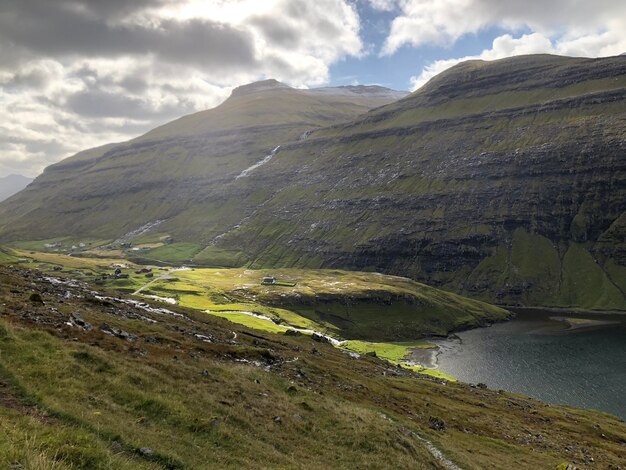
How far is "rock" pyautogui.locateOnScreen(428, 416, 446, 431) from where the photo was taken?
1980 inches

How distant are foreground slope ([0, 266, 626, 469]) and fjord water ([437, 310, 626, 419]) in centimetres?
6943

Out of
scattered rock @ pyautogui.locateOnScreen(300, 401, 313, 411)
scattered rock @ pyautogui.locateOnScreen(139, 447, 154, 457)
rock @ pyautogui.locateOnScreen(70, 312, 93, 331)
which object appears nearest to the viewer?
scattered rock @ pyautogui.locateOnScreen(139, 447, 154, 457)

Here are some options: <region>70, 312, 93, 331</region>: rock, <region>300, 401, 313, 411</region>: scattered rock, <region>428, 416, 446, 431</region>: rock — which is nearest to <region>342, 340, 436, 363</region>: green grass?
<region>428, 416, 446, 431</region>: rock

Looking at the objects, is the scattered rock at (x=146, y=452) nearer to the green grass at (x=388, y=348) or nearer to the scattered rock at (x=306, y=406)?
the scattered rock at (x=306, y=406)

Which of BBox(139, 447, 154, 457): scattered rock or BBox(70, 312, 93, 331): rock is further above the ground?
BBox(70, 312, 93, 331): rock

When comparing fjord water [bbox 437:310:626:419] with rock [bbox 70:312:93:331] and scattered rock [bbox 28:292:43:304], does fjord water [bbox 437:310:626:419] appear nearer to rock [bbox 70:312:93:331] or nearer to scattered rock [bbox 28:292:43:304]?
rock [bbox 70:312:93:331]

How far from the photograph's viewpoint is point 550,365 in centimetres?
15012

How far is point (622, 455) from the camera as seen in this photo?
64938 millimetres

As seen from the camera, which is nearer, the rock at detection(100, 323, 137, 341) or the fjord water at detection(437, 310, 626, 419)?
the rock at detection(100, 323, 137, 341)

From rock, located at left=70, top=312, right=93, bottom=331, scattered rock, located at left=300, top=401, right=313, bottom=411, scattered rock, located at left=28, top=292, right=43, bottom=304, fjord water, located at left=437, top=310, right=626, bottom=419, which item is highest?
scattered rock, located at left=28, top=292, right=43, bottom=304

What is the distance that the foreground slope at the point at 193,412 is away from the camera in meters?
19.1

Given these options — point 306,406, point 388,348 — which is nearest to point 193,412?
point 306,406

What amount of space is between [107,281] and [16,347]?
615 ft

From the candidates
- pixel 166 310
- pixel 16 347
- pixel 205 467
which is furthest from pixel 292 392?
pixel 166 310
